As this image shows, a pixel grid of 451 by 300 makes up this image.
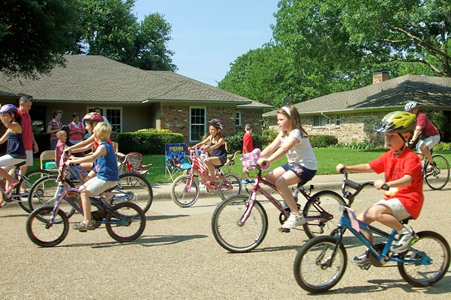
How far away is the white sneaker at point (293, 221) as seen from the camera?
5664 mm

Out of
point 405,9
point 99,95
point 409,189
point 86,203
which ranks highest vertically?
point 405,9

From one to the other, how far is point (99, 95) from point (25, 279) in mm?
21464

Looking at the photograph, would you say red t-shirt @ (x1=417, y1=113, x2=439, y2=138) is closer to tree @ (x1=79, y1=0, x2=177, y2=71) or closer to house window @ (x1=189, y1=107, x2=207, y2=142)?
house window @ (x1=189, y1=107, x2=207, y2=142)

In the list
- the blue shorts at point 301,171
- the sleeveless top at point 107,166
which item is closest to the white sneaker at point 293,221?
the blue shorts at point 301,171

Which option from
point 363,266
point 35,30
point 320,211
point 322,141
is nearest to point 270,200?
point 320,211

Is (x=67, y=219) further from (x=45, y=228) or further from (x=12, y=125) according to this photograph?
(x=12, y=125)

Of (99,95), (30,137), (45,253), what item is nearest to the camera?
(45,253)

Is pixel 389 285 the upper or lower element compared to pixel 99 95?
lower

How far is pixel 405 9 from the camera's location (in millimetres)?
23094

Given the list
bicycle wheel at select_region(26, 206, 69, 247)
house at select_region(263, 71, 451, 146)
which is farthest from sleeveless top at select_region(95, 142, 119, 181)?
house at select_region(263, 71, 451, 146)

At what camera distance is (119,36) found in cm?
4628

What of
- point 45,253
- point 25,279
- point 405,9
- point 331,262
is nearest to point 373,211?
point 331,262

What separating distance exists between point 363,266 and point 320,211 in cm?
173

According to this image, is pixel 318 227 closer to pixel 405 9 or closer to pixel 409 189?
pixel 409 189
